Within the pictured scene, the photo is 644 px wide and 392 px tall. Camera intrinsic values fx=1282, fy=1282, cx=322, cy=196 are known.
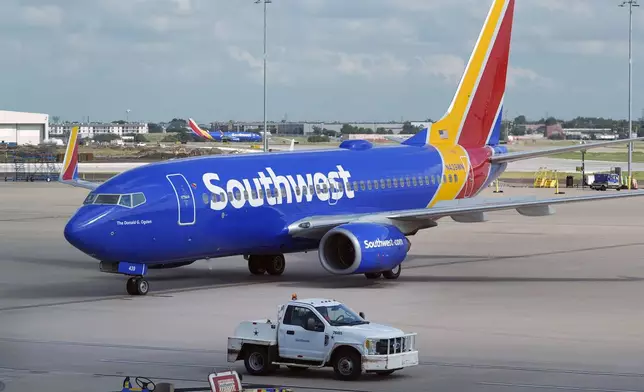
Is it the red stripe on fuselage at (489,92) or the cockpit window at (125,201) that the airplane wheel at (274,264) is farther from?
the red stripe on fuselage at (489,92)

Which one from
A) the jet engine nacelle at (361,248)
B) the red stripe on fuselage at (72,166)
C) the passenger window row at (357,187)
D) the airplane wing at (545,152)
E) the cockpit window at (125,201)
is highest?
the airplane wing at (545,152)

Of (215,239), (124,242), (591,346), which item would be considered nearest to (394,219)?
(215,239)

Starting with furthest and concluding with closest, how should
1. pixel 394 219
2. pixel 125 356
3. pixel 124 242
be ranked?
1. pixel 394 219
2. pixel 124 242
3. pixel 125 356

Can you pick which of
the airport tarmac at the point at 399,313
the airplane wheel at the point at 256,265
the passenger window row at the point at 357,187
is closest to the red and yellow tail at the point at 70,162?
the airport tarmac at the point at 399,313

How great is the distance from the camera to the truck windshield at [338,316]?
24.5 meters

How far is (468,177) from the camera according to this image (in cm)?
4762

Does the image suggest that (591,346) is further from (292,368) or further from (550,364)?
(292,368)

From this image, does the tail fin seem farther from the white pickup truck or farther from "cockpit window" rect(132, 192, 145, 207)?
the white pickup truck

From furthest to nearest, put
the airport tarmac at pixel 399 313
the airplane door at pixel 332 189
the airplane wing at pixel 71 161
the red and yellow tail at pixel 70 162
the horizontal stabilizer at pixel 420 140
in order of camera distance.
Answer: the horizontal stabilizer at pixel 420 140 → the red and yellow tail at pixel 70 162 → the airplane wing at pixel 71 161 → the airplane door at pixel 332 189 → the airport tarmac at pixel 399 313

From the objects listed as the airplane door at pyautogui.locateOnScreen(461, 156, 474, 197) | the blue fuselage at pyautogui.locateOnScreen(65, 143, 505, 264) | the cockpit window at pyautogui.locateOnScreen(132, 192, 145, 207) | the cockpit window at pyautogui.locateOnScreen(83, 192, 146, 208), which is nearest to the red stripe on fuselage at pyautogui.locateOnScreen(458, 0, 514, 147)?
the airplane door at pyautogui.locateOnScreen(461, 156, 474, 197)

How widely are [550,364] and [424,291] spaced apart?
12509 mm

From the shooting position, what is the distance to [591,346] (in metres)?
27.7

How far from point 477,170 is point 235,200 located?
12943 mm

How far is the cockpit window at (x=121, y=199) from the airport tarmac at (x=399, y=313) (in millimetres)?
2706
